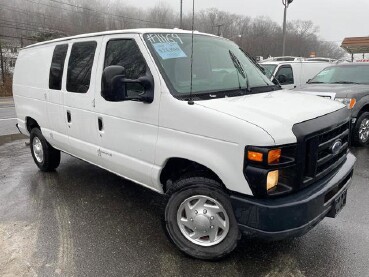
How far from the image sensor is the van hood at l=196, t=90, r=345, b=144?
263 centimetres

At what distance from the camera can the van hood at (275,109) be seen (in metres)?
2.63

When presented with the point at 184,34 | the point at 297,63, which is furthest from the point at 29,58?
the point at 297,63

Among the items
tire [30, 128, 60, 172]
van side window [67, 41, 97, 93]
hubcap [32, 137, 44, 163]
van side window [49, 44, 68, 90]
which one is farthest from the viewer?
hubcap [32, 137, 44, 163]

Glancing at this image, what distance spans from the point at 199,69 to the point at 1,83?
2747cm

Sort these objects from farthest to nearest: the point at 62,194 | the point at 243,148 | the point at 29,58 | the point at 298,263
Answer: the point at 29,58 < the point at 62,194 < the point at 298,263 < the point at 243,148

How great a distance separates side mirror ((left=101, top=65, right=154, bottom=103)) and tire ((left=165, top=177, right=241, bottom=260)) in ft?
2.85

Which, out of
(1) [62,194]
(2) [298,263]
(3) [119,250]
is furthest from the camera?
(1) [62,194]

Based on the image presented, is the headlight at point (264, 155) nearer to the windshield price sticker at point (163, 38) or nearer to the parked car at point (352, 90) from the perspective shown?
the windshield price sticker at point (163, 38)

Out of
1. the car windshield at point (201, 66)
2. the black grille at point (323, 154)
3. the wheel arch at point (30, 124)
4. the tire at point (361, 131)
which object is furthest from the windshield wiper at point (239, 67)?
the tire at point (361, 131)

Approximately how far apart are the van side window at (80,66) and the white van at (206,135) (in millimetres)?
14

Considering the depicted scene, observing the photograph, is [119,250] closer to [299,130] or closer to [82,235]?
[82,235]

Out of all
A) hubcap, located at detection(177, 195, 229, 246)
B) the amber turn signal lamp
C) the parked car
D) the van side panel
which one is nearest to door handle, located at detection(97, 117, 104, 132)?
hubcap, located at detection(177, 195, 229, 246)

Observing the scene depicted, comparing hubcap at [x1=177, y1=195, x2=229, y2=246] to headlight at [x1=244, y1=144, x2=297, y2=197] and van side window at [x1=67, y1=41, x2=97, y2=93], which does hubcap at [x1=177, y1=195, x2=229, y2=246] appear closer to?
headlight at [x1=244, y1=144, x2=297, y2=197]

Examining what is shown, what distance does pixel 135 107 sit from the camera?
11.4ft
